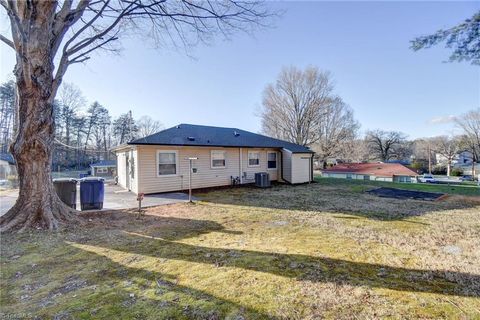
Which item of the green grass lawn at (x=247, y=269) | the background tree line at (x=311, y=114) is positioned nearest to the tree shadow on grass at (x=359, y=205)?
the green grass lawn at (x=247, y=269)

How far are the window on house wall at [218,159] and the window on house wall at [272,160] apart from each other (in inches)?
134

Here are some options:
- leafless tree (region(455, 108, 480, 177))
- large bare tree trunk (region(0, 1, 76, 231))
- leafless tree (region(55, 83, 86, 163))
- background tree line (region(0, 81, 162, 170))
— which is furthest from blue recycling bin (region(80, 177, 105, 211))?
leafless tree (region(455, 108, 480, 177))

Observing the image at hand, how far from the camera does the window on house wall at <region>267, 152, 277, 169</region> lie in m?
14.8

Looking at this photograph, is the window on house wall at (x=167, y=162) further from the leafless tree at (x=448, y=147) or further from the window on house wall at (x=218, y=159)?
the leafless tree at (x=448, y=147)

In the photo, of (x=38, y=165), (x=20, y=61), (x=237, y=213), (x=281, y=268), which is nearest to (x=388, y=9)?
(x=237, y=213)

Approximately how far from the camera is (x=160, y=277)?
119 inches

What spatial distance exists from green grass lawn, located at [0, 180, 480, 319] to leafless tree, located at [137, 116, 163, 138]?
36555mm

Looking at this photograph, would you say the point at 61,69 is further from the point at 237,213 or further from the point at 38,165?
the point at 237,213

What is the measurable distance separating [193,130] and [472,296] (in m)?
12.7

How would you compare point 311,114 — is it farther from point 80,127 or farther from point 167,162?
point 80,127

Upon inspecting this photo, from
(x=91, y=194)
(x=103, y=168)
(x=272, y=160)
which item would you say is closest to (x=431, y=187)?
(x=272, y=160)

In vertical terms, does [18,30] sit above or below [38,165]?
above

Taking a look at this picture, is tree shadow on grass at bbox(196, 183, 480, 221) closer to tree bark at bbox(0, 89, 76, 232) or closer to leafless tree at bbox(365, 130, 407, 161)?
tree bark at bbox(0, 89, 76, 232)

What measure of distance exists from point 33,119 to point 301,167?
1314cm
